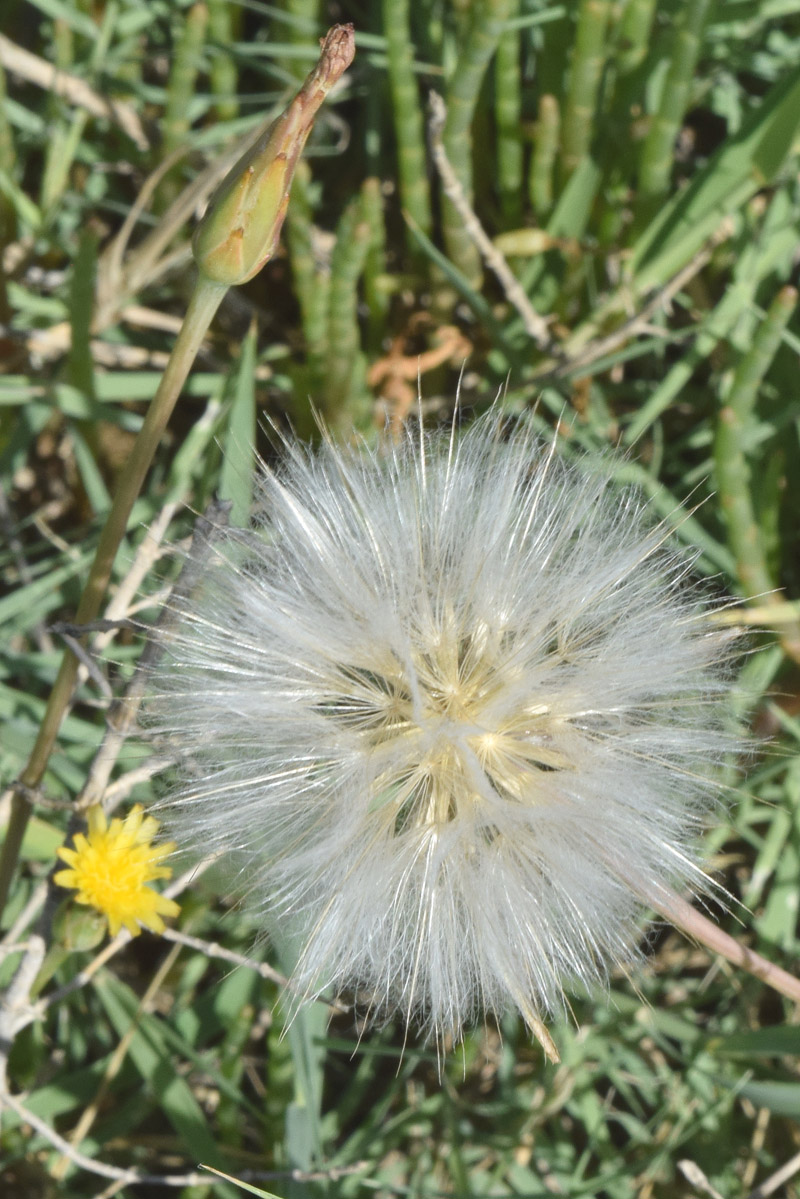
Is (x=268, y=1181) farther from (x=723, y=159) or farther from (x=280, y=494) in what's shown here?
(x=723, y=159)

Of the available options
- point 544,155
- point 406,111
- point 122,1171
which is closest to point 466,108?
point 406,111

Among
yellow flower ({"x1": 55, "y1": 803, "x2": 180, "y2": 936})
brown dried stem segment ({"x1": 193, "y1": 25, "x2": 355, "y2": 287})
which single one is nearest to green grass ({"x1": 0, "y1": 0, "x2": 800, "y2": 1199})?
yellow flower ({"x1": 55, "y1": 803, "x2": 180, "y2": 936})

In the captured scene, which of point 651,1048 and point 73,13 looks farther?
point 73,13

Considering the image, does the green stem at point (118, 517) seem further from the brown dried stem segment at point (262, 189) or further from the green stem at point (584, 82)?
the green stem at point (584, 82)

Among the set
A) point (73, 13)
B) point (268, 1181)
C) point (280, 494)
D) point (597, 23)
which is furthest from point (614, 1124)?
point (73, 13)

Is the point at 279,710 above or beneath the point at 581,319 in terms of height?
beneath

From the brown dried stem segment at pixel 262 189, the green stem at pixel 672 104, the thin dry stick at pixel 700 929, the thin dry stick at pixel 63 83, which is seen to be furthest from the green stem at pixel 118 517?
the thin dry stick at pixel 63 83

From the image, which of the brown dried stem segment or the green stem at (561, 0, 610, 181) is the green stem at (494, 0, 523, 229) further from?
the brown dried stem segment
